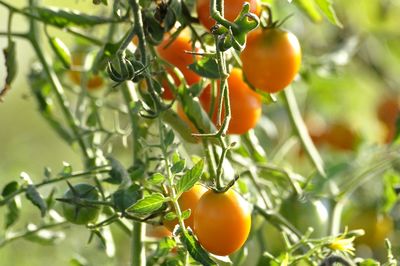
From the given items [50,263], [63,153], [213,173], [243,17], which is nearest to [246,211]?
[213,173]

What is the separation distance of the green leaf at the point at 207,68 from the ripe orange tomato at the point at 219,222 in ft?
0.38

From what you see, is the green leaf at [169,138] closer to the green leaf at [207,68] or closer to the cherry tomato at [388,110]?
the green leaf at [207,68]

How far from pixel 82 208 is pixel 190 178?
0.53ft

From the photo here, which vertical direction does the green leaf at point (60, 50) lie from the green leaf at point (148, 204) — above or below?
above

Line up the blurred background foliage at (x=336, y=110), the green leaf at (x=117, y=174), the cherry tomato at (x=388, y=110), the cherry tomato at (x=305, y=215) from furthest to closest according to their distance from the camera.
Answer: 1. the cherry tomato at (x=388, y=110)
2. the blurred background foliage at (x=336, y=110)
3. the cherry tomato at (x=305, y=215)
4. the green leaf at (x=117, y=174)

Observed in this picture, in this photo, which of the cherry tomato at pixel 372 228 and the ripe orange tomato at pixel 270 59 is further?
the cherry tomato at pixel 372 228

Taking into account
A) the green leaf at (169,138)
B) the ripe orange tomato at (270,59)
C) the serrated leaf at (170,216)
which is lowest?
the serrated leaf at (170,216)

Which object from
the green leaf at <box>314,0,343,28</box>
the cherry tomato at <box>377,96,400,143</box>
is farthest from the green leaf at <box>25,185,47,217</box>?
the cherry tomato at <box>377,96,400,143</box>

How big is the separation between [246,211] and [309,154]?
457mm

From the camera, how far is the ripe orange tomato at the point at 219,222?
895 millimetres

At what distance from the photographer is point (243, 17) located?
33.0 inches

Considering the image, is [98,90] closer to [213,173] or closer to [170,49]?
[170,49]

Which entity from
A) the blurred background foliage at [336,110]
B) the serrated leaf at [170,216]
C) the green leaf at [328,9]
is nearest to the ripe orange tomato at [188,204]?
the serrated leaf at [170,216]

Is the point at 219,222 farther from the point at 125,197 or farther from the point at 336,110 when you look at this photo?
the point at 336,110
